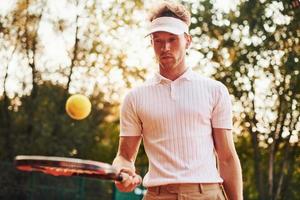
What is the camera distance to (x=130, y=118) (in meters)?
2.78

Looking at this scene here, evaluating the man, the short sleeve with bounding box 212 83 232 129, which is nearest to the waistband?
the man

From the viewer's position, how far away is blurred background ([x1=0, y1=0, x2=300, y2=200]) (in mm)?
10797

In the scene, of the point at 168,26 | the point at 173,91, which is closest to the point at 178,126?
the point at 173,91

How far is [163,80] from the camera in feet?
9.04

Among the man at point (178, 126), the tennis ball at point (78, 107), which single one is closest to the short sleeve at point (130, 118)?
the man at point (178, 126)

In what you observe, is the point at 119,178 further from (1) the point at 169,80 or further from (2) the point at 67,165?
(1) the point at 169,80

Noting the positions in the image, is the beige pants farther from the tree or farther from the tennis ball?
the tree

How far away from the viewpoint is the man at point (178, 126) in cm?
260

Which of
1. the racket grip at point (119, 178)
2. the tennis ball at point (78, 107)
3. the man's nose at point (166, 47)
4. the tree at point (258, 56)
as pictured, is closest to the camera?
the racket grip at point (119, 178)

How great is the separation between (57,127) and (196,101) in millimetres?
14248

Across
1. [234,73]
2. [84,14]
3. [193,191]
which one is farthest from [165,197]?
[84,14]

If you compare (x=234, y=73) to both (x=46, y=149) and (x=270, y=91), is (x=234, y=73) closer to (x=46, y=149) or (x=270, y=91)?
(x=270, y=91)

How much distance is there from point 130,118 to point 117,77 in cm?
1314

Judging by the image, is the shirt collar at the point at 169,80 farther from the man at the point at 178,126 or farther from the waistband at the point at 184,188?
the waistband at the point at 184,188
